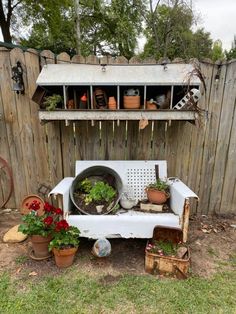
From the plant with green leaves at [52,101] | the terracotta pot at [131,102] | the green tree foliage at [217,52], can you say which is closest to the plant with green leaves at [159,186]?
the terracotta pot at [131,102]

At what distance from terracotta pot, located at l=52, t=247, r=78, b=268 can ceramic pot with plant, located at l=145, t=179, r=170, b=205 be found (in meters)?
0.86

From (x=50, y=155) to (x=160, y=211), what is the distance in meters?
1.36

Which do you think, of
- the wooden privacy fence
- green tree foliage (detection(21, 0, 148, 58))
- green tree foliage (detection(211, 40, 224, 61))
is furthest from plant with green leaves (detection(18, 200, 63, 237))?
green tree foliage (detection(211, 40, 224, 61))

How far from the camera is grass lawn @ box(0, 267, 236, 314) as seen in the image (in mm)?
1581

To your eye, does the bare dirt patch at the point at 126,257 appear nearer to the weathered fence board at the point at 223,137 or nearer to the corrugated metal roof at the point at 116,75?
the weathered fence board at the point at 223,137

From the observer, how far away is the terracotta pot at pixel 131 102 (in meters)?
2.14

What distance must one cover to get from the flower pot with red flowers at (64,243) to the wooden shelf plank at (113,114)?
0.92m

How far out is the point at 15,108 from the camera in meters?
2.54

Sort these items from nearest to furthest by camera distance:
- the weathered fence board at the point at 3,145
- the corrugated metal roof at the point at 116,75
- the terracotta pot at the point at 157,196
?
the corrugated metal roof at the point at 116,75 < the terracotta pot at the point at 157,196 < the weathered fence board at the point at 3,145

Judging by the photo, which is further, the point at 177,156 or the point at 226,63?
the point at 177,156

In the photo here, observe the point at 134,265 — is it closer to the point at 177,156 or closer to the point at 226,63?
the point at 177,156

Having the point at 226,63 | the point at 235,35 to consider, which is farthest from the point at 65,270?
the point at 235,35

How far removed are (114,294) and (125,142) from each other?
148 centimetres

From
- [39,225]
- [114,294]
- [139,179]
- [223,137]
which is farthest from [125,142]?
[114,294]
